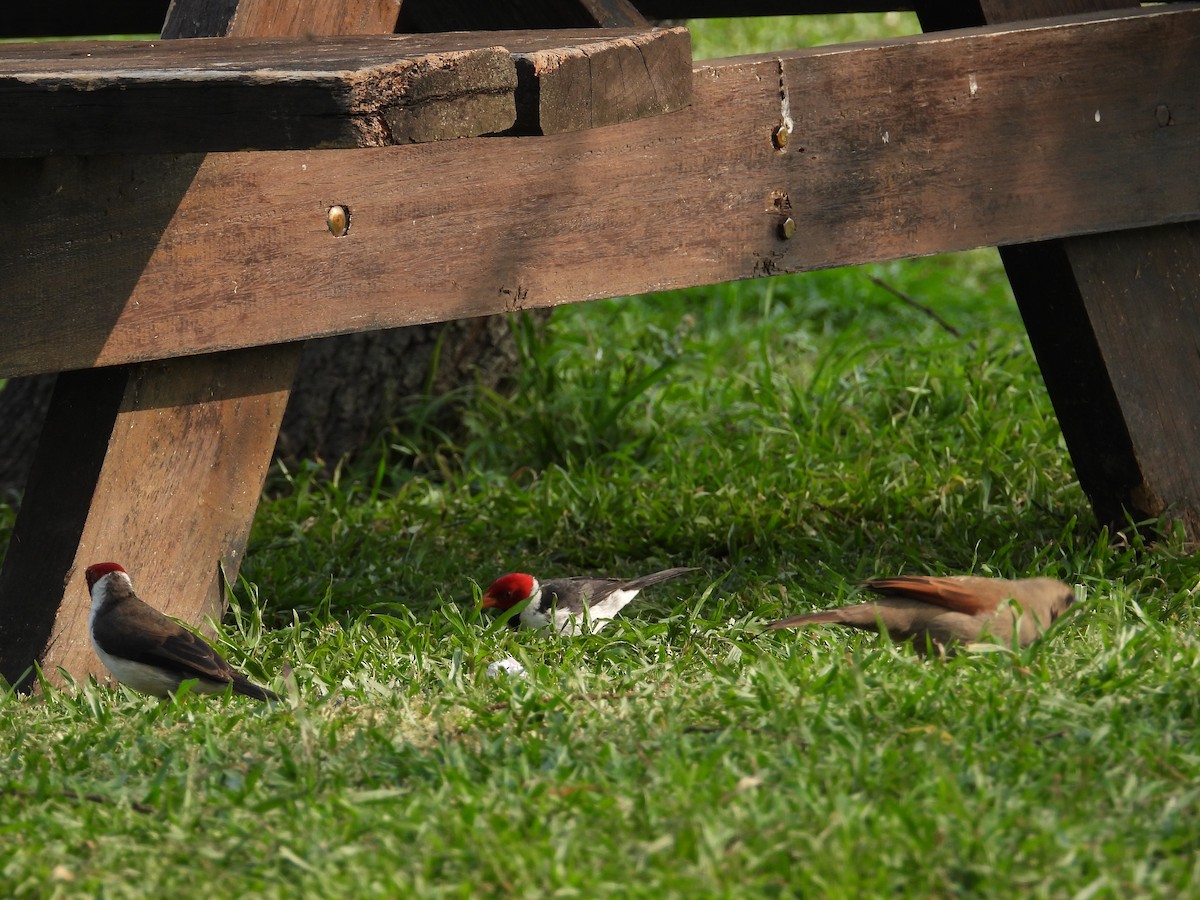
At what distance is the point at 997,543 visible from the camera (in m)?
4.92

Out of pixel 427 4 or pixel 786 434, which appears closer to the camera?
pixel 427 4

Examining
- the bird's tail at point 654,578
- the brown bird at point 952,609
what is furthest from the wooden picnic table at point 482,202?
the bird's tail at point 654,578

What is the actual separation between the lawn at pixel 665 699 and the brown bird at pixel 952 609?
8 centimetres

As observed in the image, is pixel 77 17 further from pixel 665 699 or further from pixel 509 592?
pixel 665 699

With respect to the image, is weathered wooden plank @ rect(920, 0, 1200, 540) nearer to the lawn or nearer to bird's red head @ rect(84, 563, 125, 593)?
the lawn

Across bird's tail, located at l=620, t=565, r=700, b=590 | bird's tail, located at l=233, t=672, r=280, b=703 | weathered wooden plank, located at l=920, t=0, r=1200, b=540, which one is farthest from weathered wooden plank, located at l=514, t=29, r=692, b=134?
bird's tail, located at l=620, t=565, r=700, b=590

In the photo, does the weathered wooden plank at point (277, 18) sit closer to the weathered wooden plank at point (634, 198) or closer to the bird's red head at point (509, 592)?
the weathered wooden plank at point (634, 198)

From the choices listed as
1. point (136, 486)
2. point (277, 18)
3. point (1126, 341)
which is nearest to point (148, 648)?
point (136, 486)

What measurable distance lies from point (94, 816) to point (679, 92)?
177 centimetres

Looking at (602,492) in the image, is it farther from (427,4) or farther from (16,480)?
(16,480)

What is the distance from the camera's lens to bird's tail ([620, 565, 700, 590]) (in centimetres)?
466

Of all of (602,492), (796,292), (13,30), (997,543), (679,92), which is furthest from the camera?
(796,292)

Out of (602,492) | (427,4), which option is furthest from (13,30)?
(602,492)

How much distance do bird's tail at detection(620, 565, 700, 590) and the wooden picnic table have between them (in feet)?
3.46
